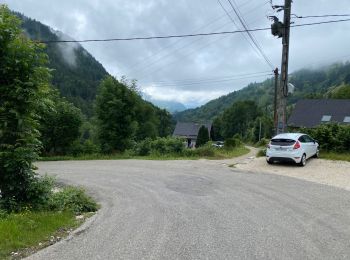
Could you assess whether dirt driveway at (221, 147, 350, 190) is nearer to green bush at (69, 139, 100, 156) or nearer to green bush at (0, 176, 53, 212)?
green bush at (0, 176, 53, 212)

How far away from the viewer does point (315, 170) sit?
657 inches

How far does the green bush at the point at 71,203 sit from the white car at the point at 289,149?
34.9 ft

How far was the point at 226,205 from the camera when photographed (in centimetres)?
967

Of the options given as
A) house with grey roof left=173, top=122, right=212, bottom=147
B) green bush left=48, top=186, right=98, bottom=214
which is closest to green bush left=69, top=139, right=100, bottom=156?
green bush left=48, top=186, right=98, bottom=214

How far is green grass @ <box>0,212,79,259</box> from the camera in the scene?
6.09 meters

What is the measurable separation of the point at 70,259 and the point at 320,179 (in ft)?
37.5

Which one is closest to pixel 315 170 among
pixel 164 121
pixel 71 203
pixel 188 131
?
pixel 71 203

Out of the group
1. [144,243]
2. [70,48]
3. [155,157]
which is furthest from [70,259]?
[70,48]

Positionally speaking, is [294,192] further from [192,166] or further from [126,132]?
[126,132]

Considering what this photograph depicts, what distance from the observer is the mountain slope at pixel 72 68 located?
127562mm

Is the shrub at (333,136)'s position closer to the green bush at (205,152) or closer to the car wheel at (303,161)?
the car wheel at (303,161)

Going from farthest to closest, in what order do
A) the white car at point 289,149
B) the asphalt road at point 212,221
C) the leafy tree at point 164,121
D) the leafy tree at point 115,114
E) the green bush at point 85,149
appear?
1. the leafy tree at point 164,121
2. the green bush at point 85,149
3. the leafy tree at point 115,114
4. the white car at point 289,149
5. the asphalt road at point 212,221

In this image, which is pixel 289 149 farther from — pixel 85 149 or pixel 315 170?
pixel 85 149

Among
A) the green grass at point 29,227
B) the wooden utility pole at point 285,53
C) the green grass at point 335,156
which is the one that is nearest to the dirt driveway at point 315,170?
the green grass at point 335,156
